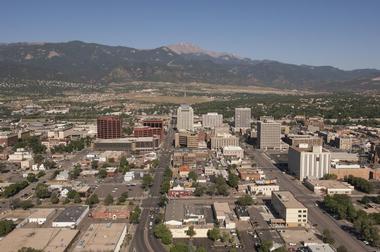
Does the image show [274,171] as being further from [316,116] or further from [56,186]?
[316,116]

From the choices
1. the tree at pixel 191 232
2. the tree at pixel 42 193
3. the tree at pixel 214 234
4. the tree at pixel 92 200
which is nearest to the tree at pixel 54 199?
the tree at pixel 42 193

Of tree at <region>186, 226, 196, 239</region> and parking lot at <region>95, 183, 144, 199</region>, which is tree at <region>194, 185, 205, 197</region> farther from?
tree at <region>186, 226, 196, 239</region>

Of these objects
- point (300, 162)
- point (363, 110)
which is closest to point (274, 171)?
point (300, 162)

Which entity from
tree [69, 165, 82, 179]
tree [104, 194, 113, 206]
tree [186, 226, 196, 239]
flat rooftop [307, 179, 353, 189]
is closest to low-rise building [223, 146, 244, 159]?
flat rooftop [307, 179, 353, 189]

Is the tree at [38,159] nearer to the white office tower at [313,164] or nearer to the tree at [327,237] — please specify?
the white office tower at [313,164]

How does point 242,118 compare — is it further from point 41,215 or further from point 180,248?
point 180,248

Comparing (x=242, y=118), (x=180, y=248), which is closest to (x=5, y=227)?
(x=180, y=248)
